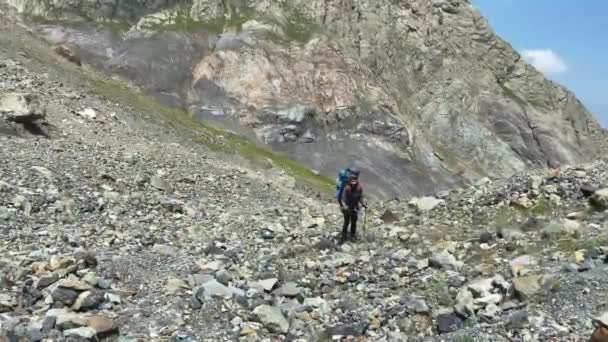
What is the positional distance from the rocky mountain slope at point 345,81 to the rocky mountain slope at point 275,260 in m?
61.9

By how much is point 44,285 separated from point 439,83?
4239 inches

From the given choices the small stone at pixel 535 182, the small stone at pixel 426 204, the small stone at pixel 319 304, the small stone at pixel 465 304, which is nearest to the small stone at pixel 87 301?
the small stone at pixel 319 304

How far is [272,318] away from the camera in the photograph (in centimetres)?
1221

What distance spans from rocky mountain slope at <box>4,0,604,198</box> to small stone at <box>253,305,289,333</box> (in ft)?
235

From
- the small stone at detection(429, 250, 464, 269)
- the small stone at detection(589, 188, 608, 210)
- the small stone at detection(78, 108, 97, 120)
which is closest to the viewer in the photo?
the small stone at detection(429, 250, 464, 269)

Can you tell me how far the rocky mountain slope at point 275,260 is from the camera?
37.7 feet

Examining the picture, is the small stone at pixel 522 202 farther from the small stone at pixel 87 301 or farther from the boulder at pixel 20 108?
the boulder at pixel 20 108

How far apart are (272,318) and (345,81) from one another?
9057 cm

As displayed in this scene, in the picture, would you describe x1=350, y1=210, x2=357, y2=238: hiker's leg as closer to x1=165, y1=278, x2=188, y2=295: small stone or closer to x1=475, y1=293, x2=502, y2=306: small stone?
x1=165, y1=278, x2=188, y2=295: small stone

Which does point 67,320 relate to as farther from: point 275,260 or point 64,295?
point 275,260

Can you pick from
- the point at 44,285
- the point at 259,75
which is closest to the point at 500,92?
the point at 259,75

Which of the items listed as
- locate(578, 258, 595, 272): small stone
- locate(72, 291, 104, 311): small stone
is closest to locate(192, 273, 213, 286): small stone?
locate(72, 291, 104, 311): small stone

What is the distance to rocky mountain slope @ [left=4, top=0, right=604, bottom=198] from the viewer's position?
9188 cm

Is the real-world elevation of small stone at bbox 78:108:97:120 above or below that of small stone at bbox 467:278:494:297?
above
